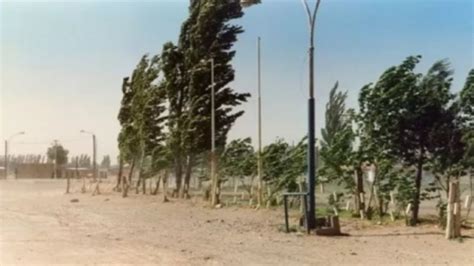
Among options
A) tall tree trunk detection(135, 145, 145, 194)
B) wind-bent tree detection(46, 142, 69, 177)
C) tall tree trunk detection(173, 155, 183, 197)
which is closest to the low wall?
wind-bent tree detection(46, 142, 69, 177)

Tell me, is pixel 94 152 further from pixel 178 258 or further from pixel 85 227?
pixel 178 258

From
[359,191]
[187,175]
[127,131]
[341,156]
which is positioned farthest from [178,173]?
[359,191]

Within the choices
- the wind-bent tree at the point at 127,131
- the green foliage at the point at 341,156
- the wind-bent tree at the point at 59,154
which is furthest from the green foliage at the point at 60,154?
the green foliage at the point at 341,156

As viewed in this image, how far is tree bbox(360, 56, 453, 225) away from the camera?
1249 cm

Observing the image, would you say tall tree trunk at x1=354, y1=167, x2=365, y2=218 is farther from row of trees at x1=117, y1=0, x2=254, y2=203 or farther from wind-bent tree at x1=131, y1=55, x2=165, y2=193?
wind-bent tree at x1=131, y1=55, x2=165, y2=193

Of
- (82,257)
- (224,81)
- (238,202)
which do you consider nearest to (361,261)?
(82,257)

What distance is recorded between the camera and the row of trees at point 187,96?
71.1ft

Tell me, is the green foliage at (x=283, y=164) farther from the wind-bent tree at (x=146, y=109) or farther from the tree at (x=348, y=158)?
the wind-bent tree at (x=146, y=109)

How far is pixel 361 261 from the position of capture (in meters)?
8.03

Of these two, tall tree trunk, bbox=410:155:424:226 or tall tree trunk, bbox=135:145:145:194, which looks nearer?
tall tree trunk, bbox=410:155:424:226

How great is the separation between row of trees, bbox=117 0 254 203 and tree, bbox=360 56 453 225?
774cm

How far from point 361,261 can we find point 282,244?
1676 millimetres

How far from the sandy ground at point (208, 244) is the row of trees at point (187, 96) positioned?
24.5 ft

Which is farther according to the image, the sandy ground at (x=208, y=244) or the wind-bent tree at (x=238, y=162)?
the wind-bent tree at (x=238, y=162)
